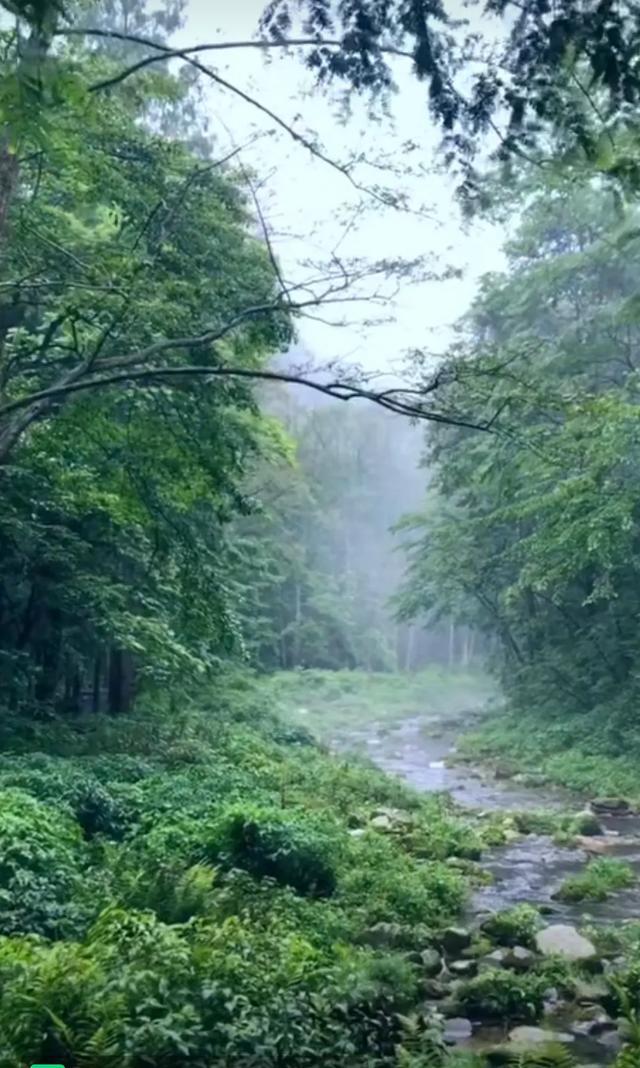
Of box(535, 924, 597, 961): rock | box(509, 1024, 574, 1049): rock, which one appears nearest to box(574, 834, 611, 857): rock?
box(535, 924, 597, 961): rock

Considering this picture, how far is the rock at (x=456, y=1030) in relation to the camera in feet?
18.3

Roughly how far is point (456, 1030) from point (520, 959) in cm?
126

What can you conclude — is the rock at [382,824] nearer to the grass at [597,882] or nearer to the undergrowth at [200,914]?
the undergrowth at [200,914]

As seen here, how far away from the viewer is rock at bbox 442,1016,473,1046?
5.57 meters

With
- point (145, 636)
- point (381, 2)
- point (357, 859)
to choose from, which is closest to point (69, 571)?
point (145, 636)

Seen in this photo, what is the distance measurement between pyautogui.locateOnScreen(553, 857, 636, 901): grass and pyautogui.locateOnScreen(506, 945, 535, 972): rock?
2.38m

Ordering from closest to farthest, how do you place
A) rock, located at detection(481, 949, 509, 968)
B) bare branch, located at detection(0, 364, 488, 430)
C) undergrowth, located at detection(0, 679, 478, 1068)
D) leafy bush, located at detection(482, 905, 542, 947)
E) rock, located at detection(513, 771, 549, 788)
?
undergrowth, located at detection(0, 679, 478, 1068) < bare branch, located at detection(0, 364, 488, 430) < rock, located at detection(481, 949, 509, 968) < leafy bush, located at detection(482, 905, 542, 947) < rock, located at detection(513, 771, 549, 788)

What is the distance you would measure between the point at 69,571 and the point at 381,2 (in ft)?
30.5

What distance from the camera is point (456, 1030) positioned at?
18.7 feet

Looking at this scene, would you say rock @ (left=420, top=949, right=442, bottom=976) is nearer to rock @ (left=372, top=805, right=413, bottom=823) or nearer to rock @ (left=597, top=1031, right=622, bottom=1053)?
rock @ (left=597, top=1031, right=622, bottom=1053)

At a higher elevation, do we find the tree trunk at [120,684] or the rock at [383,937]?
the tree trunk at [120,684]

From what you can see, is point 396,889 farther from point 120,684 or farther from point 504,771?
point 504,771

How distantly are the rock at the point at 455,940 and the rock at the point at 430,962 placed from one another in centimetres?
26

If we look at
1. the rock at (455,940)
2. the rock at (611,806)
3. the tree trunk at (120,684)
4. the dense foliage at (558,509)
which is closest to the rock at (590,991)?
the rock at (455,940)
